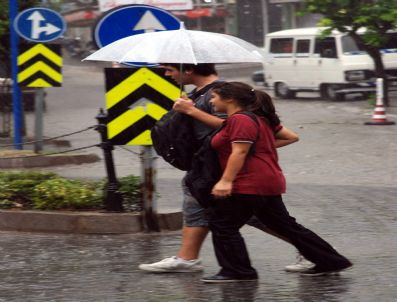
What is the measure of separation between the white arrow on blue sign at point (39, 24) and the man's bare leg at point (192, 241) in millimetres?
9196

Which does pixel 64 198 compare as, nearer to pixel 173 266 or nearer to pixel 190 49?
pixel 173 266

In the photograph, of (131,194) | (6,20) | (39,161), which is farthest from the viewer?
(6,20)

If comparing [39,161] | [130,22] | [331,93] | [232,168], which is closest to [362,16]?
[331,93]

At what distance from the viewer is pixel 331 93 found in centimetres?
2980

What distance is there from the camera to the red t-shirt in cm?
713

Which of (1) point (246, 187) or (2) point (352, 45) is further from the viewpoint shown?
(2) point (352, 45)

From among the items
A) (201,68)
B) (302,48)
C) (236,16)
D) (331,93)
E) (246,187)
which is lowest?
(331,93)

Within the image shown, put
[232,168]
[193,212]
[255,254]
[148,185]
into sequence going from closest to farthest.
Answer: [232,168] < [193,212] < [255,254] < [148,185]

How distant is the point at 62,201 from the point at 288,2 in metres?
42.5

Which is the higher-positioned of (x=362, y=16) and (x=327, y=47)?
(x=362, y=16)

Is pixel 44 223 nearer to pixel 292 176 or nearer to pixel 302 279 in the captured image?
pixel 302 279

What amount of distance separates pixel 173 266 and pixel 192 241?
0.72 feet

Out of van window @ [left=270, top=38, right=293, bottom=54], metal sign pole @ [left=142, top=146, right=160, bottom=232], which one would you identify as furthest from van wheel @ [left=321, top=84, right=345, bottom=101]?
metal sign pole @ [left=142, top=146, right=160, bottom=232]

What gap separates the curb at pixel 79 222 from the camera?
383 inches
